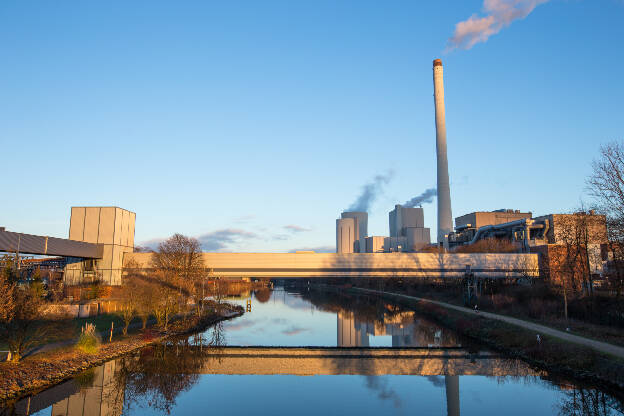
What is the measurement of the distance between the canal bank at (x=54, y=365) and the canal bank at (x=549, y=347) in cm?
2581

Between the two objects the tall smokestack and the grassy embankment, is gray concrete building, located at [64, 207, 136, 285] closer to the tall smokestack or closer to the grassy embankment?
the grassy embankment

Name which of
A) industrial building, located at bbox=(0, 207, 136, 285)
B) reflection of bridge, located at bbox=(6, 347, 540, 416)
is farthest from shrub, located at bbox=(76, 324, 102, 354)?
industrial building, located at bbox=(0, 207, 136, 285)

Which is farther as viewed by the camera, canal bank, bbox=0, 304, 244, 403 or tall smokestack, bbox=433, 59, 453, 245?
tall smokestack, bbox=433, 59, 453, 245

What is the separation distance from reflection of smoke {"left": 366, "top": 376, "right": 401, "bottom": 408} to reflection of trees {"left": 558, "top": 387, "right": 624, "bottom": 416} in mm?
6809

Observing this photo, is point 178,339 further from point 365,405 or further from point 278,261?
point 365,405

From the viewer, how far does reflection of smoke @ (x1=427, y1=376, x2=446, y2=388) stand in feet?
72.6

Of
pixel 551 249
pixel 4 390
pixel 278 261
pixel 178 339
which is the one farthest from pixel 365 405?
pixel 551 249

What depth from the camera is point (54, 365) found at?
844 inches

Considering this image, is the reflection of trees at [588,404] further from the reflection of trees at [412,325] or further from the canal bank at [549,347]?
the reflection of trees at [412,325]

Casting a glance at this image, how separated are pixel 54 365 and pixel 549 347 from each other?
27.9 meters

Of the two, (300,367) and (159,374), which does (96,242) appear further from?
(300,367)

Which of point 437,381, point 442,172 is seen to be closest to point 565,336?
point 437,381

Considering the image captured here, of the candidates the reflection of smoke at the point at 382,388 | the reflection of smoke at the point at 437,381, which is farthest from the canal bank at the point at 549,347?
the reflection of smoke at the point at 382,388

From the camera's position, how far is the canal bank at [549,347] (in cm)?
2116
